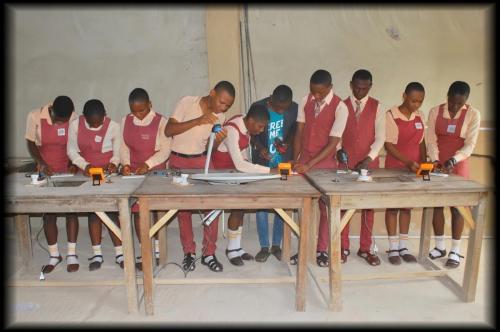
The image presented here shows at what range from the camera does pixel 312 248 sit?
10.8ft

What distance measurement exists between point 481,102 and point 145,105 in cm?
325

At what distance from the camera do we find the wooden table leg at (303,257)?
97.4 inches

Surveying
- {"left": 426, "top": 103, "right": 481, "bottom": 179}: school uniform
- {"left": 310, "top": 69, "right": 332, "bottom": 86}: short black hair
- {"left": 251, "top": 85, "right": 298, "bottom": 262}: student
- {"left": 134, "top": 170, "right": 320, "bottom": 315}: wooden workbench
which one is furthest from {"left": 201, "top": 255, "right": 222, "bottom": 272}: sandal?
{"left": 426, "top": 103, "right": 481, "bottom": 179}: school uniform

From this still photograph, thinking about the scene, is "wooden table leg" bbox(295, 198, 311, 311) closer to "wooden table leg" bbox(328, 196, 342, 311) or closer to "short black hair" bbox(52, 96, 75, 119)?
"wooden table leg" bbox(328, 196, 342, 311)

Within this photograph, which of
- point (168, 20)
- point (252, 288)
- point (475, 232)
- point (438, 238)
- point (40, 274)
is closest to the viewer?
point (475, 232)

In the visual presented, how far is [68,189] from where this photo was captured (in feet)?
8.32

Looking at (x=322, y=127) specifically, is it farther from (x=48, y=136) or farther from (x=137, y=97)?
(x=48, y=136)

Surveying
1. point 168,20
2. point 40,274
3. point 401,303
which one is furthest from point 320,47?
point 40,274

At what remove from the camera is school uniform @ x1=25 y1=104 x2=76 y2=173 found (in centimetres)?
318

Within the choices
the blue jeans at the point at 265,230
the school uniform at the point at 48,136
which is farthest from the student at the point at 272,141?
the school uniform at the point at 48,136

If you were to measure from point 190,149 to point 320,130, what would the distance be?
3.32 feet

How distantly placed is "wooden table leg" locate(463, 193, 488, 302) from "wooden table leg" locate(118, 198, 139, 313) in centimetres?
213

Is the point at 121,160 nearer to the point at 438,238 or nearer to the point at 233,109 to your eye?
the point at 233,109

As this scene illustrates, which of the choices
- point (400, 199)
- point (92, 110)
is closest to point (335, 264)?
point (400, 199)
